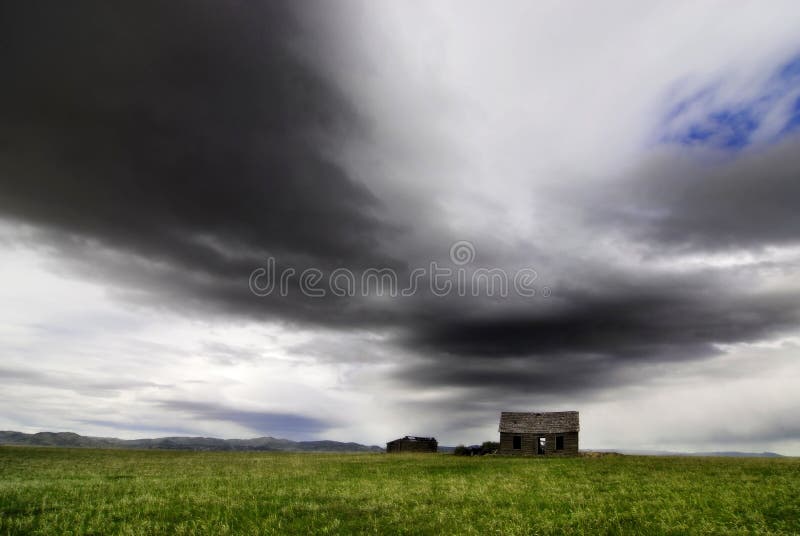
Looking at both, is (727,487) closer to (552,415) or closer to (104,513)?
(104,513)

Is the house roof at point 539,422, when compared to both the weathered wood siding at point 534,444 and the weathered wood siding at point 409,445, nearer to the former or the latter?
the weathered wood siding at point 534,444

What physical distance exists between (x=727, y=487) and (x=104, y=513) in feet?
80.1

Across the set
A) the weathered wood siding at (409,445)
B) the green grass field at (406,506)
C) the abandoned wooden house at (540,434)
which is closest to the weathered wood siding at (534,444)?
the abandoned wooden house at (540,434)

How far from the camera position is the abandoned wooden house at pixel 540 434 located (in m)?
66.9

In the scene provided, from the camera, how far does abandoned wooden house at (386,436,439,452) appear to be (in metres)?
88.9

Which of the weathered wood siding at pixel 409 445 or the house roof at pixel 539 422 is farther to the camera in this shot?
the weathered wood siding at pixel 409 445

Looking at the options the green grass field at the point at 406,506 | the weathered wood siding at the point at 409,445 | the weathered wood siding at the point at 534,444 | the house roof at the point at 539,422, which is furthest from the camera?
the weathered wood siding at the point at 409,445

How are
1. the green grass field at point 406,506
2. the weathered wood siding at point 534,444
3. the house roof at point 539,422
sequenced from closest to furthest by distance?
1. the green grass field at point 406,506
2. the weathered wood siding at point 534,444
3. the house roof at point 539,422

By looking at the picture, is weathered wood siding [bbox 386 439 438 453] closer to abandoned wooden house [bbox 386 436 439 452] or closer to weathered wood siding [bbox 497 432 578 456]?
abandoned wooden house [bbox 386 436 439 452]

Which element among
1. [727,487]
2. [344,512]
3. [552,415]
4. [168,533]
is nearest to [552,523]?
[344,512]

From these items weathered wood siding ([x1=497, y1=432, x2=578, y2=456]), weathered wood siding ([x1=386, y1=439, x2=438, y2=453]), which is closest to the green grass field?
weathered wood siding ([x1=497, y1=432, x2=578, y2=456])

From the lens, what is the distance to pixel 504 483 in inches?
922

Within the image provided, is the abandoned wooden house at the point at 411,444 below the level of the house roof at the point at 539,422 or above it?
below

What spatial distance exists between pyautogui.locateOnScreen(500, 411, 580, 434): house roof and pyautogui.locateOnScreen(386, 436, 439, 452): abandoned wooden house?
23.0 metres
